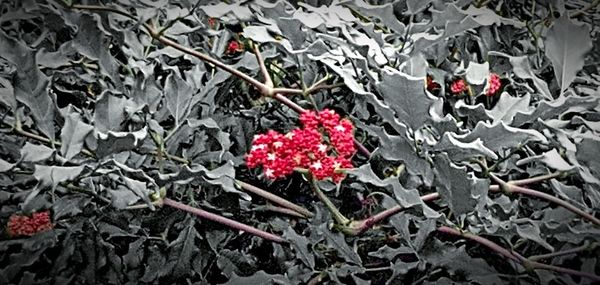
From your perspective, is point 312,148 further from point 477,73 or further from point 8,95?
point 8,95

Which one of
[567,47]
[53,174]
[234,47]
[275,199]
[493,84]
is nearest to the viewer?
[53,174]

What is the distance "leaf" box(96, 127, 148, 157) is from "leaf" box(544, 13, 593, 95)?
0.49 metres

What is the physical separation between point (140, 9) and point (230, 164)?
0.23 m

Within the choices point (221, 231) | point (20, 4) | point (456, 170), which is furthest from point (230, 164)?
point (20, 4)

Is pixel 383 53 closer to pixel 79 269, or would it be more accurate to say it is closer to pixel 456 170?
pixel 456 170

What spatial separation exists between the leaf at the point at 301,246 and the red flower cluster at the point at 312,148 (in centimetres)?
8

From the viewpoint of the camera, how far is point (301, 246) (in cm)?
84

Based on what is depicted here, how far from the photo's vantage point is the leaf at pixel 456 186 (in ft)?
2.23

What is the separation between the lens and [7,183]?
0.88 m

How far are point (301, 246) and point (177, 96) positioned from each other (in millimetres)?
244

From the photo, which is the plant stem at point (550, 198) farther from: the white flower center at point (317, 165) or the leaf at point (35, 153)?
the leaf at point (35, 153)

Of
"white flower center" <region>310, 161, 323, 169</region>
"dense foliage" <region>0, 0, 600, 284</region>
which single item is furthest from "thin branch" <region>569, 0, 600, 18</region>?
"white flower center" <region>310, 161, 323, 169</region>

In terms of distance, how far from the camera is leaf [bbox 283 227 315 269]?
0.84 metres

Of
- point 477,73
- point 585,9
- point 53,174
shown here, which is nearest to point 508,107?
point 477,73
